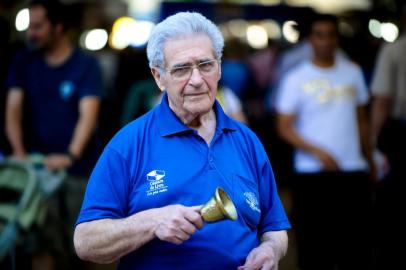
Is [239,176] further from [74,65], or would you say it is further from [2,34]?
[2,34]

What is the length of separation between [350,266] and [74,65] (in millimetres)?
2476

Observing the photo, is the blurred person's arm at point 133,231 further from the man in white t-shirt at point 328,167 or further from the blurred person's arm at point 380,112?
the blurred person's arm at point 380,112

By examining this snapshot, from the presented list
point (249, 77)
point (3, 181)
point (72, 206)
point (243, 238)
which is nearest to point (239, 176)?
point (243, 238)

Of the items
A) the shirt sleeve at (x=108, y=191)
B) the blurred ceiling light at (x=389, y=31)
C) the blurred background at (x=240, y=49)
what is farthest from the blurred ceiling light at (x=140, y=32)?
the shirt sleeve at (x=108, y=191)

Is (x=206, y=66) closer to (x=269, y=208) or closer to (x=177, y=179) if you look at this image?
(x=177, y=179)

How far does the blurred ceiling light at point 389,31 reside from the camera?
9.13 metres

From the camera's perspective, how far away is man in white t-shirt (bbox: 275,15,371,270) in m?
6.47

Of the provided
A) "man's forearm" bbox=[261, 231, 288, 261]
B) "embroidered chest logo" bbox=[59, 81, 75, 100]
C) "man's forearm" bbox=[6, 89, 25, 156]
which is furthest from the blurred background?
"man's forearm" bbox=[261, 231, 288, 261]

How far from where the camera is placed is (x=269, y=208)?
3.75 meters

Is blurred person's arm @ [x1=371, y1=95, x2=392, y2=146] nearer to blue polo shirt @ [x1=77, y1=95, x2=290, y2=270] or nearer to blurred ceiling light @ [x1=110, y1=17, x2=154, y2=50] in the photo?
blue polo shirt @ [x1=77, y1=95, x2=290, y2=270]

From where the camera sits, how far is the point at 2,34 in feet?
24.6

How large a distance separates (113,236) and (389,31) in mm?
7099

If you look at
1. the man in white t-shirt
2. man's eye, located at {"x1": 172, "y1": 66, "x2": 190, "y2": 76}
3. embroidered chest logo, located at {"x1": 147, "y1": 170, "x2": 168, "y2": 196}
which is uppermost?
man's eye, located at {"x1": 172, "y1": 66, "x2": 190, "y2": 76}

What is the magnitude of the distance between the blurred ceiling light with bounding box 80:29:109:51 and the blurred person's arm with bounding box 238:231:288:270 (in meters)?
8.19
